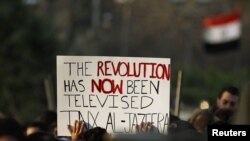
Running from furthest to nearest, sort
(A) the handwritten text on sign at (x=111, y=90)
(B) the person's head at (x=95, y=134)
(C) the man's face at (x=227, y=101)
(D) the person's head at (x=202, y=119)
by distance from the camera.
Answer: (C) the man's face at (x=227, y=101)
(D) the person's head at (x=202, y=119)
(A) the handwritten text on sign at (x=111, y=90)
(B) the person's head at (x=95, y=134)

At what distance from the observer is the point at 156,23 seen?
194ft

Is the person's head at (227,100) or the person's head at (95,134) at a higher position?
the person's head at (227,100)

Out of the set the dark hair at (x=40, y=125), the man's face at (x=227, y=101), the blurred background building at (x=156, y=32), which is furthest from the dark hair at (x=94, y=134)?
the blurred background building at (x=156, y=32)

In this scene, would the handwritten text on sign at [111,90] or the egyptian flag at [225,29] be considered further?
the egyptian flag at [225,29]

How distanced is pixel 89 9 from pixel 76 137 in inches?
2003

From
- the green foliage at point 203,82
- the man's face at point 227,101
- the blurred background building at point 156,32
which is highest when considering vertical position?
the man's face at point 227,101

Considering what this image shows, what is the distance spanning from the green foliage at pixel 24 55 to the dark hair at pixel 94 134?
23.3 meters

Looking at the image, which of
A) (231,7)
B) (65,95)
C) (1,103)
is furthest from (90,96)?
(231,7)

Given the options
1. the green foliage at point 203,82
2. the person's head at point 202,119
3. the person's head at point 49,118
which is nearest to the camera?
the person's head at point 202,119

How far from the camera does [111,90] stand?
572 cm

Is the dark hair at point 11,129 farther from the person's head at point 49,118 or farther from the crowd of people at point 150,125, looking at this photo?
the person's head at point 49,118

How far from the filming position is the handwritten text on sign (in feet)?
18.8

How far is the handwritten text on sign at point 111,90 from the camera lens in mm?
5742

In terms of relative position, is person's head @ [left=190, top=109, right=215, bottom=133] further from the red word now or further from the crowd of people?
the red word now
